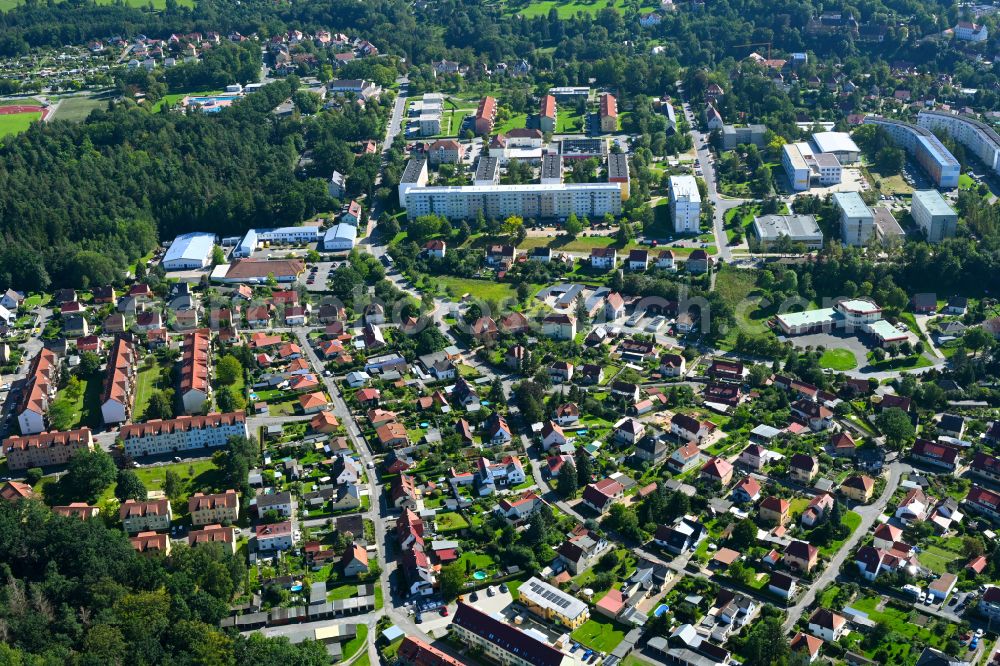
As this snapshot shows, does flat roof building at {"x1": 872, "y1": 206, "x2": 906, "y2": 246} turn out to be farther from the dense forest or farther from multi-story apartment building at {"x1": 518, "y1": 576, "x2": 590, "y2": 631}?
the dense forest

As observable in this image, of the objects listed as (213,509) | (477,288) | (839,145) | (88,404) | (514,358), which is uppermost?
(839,145)

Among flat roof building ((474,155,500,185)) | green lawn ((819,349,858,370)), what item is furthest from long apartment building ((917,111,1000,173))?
flat roof building ((474,155,500,185))

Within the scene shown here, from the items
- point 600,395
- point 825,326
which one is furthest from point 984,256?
point 600,395

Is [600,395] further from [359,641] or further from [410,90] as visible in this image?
[410,90]

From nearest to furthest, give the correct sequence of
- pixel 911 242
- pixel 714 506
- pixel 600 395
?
pixel 714 506, pixel 600 395, pixel 911 242

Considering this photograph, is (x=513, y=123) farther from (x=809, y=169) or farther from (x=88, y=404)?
(x=88, y=404)

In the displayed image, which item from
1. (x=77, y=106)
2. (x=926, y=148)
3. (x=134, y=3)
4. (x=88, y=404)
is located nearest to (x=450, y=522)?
(x=88, y=404)
